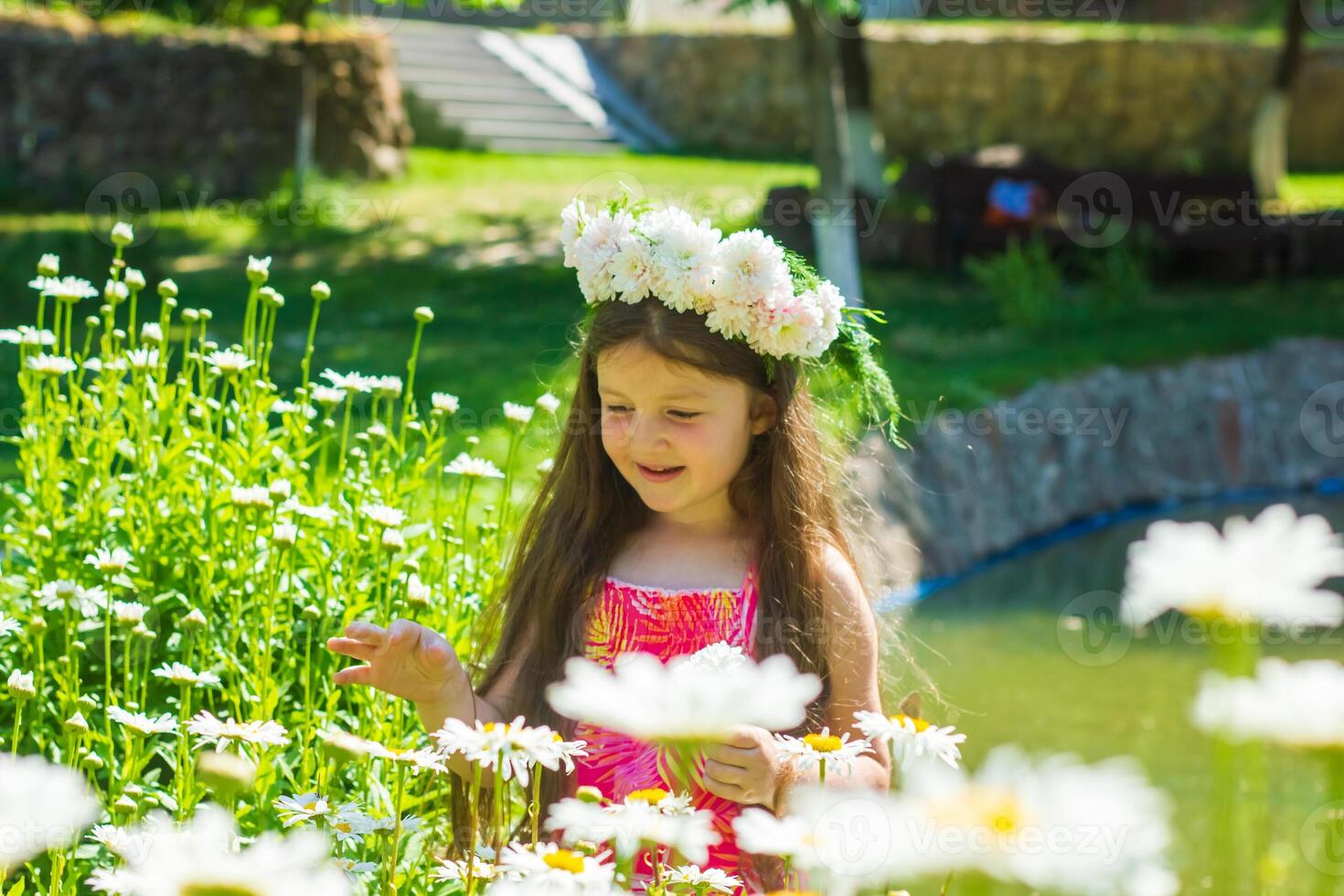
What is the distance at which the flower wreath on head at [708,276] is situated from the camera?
8.23 feet

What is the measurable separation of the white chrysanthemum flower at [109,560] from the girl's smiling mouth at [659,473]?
81 cm

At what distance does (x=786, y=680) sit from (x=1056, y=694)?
16.8ft

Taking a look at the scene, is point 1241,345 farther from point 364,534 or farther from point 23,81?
point 23,81

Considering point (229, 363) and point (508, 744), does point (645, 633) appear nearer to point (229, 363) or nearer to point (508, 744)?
point (229, 363)

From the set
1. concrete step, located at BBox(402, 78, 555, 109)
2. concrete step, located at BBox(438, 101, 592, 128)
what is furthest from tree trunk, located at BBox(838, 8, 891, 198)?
concrete step, located at BBox(402, 78, 555, 109)

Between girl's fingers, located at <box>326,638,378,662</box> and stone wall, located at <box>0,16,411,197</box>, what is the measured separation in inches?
414

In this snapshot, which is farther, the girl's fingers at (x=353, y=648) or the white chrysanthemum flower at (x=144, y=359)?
the white chrysanthemum flower at (x=144, y=359)

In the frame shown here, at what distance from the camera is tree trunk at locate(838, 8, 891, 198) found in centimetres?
1184

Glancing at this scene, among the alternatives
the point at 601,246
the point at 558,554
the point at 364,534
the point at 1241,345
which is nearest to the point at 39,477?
the point at 364,534

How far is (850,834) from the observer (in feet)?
3.62

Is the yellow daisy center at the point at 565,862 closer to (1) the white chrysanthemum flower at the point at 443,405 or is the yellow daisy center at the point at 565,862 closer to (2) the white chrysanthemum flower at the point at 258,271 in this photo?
(1) the white chrysanthemum flower at the point at 443,405

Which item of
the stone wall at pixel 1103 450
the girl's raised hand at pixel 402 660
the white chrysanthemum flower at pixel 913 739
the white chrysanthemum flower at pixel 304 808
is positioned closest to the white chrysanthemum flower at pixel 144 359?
the girl's raised hand at pixel 402 660

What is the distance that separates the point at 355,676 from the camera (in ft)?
6.94

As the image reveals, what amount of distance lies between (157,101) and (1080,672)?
8635mm
